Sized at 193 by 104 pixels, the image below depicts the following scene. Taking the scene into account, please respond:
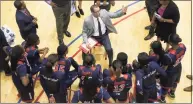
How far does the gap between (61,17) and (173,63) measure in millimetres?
3092

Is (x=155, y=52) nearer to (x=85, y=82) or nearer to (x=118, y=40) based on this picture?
(x=85, y=82)

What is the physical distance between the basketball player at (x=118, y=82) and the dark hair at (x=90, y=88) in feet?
0.68

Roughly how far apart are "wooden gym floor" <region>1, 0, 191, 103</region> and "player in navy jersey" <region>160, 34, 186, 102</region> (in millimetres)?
656

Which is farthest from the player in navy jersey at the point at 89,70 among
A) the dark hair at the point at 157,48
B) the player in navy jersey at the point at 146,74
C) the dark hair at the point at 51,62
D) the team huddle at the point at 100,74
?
the dark hair at the point at 157,48

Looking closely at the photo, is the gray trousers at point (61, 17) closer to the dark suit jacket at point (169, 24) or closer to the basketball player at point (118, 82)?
the dark suit jacket at point (169, 24)

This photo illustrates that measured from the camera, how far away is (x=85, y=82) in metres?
6.37

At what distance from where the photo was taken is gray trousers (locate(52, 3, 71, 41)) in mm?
8289

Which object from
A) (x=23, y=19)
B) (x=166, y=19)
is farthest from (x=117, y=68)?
(x=23, y=19)

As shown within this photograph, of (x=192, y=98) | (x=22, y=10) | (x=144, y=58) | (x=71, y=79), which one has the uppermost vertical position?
(x=22, y=10)

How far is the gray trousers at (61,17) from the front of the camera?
829cm

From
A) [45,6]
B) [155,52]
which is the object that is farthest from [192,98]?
[45,6]

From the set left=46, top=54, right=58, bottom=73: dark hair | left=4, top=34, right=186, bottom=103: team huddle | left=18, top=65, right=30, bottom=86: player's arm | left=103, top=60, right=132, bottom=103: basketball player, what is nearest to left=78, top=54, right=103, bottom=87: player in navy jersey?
left=4, top=34, right=186, bottom=103: team huddle

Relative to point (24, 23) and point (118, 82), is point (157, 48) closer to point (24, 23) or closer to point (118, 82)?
point (118, 82)

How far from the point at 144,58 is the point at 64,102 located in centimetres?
199
